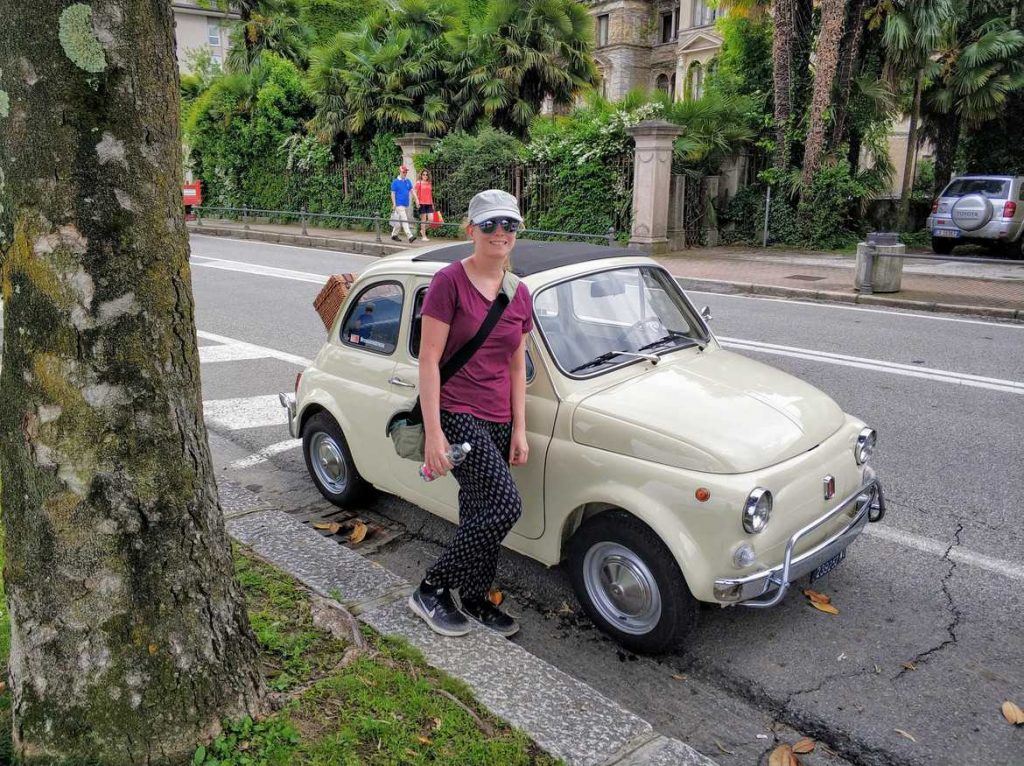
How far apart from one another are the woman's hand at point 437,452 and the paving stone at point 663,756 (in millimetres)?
1269

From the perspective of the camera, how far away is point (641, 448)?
3.63 meters

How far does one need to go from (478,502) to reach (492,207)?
4.09 feet

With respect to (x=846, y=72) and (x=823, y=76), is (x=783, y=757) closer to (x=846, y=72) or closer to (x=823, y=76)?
(x=823, y=76)

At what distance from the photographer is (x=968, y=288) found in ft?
48.2

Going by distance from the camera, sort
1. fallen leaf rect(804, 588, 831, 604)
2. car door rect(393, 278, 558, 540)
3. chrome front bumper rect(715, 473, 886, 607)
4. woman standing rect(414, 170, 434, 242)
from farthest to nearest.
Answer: woman standing rect(414, 170, 434, 242) < fallen leaf rect(804, 588, 831, 604) < car door rect(393, 278, 558, 540) < chrome front bumper rect(715, 473, 886, 607)

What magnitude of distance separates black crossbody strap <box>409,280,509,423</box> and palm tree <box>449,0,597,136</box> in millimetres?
22399

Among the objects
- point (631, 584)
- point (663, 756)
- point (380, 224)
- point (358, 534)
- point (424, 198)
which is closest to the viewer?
point (663, 756)

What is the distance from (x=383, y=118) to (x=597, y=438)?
24.4 metres

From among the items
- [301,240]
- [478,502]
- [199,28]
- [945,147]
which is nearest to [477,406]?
A: [478,502]

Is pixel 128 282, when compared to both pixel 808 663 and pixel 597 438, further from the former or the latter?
pixel 808 663

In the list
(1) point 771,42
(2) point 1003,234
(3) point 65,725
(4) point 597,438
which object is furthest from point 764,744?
(1) point 771,42

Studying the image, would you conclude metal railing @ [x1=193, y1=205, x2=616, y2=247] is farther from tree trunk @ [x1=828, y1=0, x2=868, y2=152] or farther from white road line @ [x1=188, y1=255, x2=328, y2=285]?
tree trunk @ [x1=828, y1=0, x2=868, y2=152]

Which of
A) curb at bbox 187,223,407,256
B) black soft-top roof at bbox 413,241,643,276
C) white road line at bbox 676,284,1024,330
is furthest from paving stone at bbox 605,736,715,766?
curb at bbox 187,223,407,256

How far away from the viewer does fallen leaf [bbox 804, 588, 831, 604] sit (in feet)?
13.9
